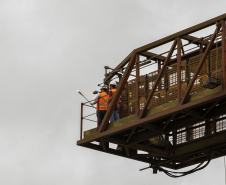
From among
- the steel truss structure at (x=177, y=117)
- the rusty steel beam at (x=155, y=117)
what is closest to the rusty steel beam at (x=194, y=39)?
the steel truss structure at (x=177, y=117)

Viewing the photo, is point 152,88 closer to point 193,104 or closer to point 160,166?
point 193,104

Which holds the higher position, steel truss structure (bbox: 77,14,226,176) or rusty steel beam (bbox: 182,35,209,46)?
rusty steel beam (bbox: 182,35,209,46)

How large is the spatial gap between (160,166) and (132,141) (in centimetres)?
319

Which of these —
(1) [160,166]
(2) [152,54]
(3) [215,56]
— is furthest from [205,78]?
(1) [160,166]

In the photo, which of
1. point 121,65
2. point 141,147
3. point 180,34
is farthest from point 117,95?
point 180,34

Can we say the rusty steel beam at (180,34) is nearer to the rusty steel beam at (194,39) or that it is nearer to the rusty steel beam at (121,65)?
the rusty steel beam at (121,65)

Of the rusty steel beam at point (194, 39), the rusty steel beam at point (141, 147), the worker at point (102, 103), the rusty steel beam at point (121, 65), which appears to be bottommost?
the rusty steel beam at point (141, 147)

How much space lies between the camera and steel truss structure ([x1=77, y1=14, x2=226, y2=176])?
129 ft

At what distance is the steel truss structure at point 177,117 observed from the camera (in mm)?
39406

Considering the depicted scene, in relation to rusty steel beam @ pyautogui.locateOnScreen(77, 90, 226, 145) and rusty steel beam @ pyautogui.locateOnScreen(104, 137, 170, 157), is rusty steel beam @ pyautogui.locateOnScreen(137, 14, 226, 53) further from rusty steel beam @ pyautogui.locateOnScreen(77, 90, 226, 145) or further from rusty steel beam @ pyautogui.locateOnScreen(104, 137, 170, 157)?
rusty steel beam @ pyautogui.locateOnScreen(104, 137, 170, 157)

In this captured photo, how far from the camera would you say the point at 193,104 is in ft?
128

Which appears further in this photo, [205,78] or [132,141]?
[132,141]

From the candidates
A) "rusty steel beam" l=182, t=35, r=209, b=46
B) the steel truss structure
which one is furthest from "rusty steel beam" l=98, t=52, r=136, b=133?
"rusty steel beam" l=182, t=35, r=209, b=46

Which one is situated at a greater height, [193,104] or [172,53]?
[172,53]
